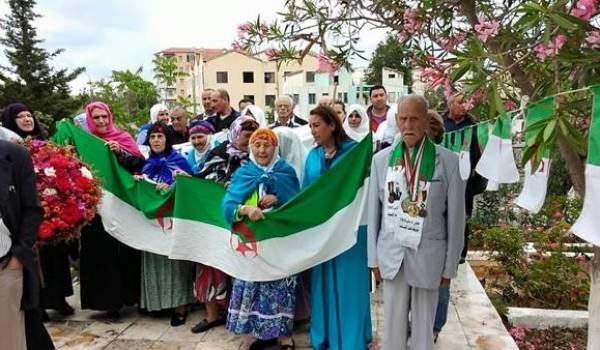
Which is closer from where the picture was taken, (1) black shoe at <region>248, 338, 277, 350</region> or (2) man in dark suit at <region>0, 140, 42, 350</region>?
(2) man in dark suit at <region>0, 140, 42, 350</region>

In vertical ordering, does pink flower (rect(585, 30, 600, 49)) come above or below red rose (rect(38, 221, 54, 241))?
above

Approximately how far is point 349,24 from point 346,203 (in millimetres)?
1377

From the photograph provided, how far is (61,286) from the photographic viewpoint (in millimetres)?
4391

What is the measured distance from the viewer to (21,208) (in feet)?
8.98

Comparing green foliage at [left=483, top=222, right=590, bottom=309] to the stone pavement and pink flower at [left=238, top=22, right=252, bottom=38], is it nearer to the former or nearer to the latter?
the stone pavement

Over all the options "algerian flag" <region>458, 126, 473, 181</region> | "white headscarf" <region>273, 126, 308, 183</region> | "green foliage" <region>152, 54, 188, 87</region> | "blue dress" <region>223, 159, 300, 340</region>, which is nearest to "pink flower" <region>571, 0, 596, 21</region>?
"algerian flag" <region>458, 126, 473, 181</region>

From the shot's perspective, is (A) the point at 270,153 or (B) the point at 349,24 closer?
(B) the point at 349,24

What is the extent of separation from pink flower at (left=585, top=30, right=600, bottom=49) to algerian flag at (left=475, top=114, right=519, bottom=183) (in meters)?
0.83

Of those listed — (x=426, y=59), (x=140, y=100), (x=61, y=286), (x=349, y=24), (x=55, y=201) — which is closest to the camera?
(x=426, y=59)

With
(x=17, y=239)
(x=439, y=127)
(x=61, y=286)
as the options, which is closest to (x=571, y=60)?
→ (x=439, y=127)

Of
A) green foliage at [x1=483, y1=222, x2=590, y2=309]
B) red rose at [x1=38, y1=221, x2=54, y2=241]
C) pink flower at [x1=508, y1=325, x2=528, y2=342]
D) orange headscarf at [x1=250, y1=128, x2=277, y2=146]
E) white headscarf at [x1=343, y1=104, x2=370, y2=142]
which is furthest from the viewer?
green foliage at [x1=483, y1=222, x2=590, y2=309]

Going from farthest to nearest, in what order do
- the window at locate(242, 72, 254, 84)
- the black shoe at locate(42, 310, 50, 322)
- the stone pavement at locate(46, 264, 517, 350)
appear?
the window at locate(242, 72, 254, 84), the black shoe at locate(42, 310, 50, 322), the stone pavement at locate(46, 264, 517, 350)

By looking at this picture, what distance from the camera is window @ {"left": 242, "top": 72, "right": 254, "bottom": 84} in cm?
4953

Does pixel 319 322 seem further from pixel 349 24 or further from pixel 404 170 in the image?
pixel 349 24
